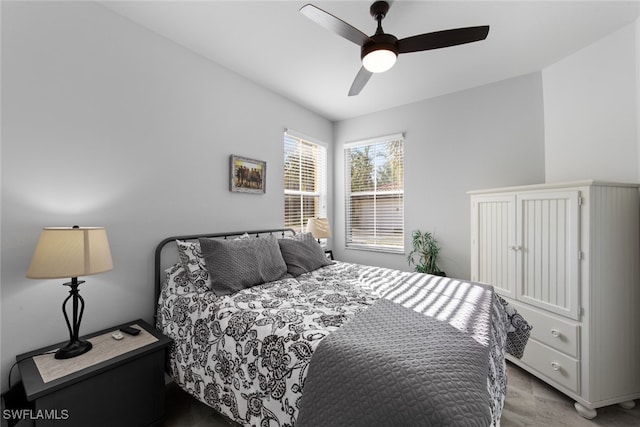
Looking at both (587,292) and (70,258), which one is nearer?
(70,258)

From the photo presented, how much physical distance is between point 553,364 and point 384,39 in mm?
2656

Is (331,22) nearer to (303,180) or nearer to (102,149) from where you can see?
(102,149)

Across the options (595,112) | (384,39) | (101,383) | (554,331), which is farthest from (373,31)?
(101,383)

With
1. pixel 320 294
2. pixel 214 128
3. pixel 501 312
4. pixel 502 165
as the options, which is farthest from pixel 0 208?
pixel 502 165

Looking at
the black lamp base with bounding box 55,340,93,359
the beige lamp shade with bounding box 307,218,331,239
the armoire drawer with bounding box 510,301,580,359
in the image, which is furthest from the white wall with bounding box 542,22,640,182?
the black lamp base with bounding box 55,340,93,359

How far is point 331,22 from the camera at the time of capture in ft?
5.06

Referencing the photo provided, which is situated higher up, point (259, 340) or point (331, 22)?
point (331, 22)

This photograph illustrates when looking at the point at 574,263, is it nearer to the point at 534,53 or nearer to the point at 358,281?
the point at 358,281

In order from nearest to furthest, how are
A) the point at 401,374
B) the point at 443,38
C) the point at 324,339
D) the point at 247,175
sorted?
the point at 401,374
the point at 324,339
the point at 443,38
the point at 247,175

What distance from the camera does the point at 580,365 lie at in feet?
6.10

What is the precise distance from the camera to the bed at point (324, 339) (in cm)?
92

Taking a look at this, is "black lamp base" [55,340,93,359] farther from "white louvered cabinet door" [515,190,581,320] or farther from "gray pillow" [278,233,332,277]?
"white louvered cabinet door" [515,190,581,320]

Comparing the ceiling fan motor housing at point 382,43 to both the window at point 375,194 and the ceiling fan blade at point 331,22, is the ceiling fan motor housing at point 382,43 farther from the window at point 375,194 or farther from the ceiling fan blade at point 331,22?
the window at point 375,194

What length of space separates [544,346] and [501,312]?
79cm
